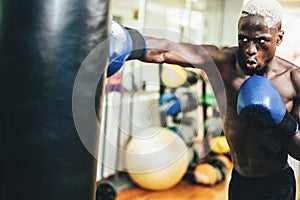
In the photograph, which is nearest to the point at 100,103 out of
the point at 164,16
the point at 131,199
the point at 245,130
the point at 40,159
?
the point at 40,159

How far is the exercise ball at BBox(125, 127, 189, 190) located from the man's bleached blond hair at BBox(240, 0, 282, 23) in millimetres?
1995

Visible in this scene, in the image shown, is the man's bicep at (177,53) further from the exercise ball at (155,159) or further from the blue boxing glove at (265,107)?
the exercise ball at (155,159)

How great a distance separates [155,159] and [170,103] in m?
0.98

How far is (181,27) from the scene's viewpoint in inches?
198

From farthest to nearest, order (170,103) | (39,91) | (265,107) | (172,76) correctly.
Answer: (170,103), (172,76), (265,107), (39,91)

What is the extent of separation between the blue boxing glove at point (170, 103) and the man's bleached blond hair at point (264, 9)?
2636mm

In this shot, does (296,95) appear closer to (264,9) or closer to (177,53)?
(264,9)

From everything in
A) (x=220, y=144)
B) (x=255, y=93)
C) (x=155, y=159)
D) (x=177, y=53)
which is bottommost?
(x=220, y=144)

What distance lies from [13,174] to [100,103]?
19 cm

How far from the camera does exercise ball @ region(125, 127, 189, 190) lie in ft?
10.8

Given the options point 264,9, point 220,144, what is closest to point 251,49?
point 264,9

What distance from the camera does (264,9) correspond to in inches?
57.3

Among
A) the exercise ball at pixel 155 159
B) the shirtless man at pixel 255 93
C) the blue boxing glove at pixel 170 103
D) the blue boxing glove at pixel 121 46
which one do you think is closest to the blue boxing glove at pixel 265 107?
the shirtless man at pixel 255 93

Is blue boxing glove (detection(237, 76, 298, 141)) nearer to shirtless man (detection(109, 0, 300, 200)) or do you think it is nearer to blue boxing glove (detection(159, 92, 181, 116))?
shirtless man (detection(109, 0, 300, 200))
